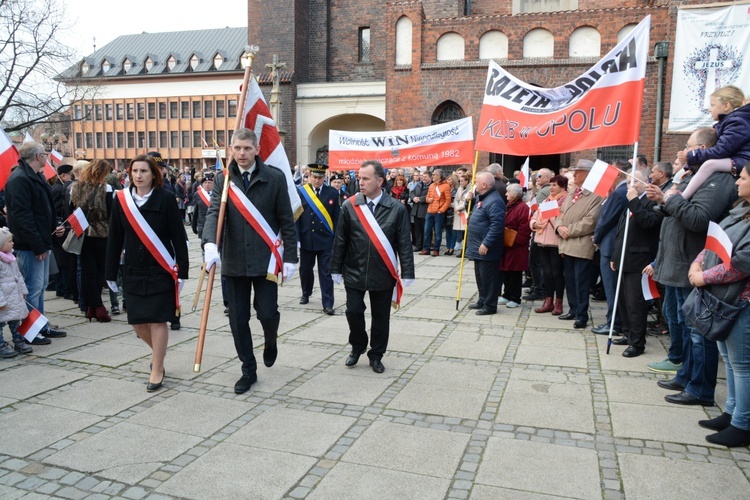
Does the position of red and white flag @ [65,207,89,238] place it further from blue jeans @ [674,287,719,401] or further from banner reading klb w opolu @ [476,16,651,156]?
blue jeans @ [674,287,719,401]

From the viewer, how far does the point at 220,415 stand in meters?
4.83

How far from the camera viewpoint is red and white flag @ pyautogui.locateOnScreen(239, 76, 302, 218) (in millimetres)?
5859

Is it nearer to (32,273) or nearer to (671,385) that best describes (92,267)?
(32,273)

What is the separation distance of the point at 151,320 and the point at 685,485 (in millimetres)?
4174

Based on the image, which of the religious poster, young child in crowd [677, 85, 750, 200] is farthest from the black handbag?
the religious poster

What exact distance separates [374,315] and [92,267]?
4.07 metres

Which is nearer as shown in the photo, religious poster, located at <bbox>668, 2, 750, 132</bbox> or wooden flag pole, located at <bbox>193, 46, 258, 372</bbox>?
wooden flag pole, located at <bbox>193, 46, 258, 372</bbox>

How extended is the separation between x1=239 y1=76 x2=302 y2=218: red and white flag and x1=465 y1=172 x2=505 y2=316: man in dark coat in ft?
11.4

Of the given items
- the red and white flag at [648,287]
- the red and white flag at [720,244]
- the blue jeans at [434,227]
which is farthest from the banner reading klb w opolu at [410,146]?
the red and white flag at [720,244]

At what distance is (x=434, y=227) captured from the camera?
15570 millimetres

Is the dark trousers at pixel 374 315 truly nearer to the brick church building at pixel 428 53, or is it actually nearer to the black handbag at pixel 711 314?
the black handbag at pixel 711 314

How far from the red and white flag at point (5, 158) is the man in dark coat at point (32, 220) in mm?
340

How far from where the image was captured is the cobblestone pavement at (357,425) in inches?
148

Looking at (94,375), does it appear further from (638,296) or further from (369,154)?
(369,154)
